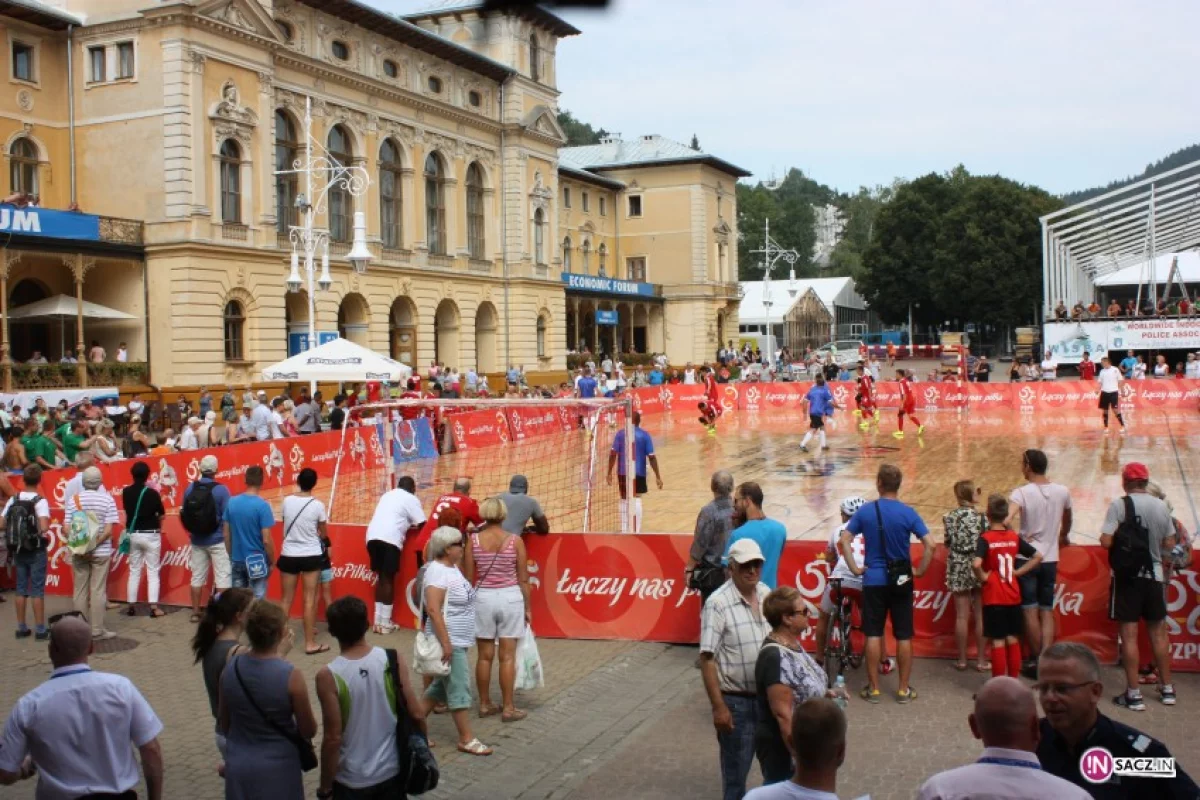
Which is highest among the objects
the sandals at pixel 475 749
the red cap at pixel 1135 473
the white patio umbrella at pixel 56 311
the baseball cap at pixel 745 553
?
the white patio umbrella at pixel 56 311

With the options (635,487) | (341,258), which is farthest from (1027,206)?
(635,487)

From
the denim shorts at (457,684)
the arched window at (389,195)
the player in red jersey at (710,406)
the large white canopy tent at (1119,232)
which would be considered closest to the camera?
the denim shorts at (457,684)

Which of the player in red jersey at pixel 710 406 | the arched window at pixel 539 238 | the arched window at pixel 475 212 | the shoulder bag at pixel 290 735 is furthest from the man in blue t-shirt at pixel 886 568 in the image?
the arched window at pixel 539 238

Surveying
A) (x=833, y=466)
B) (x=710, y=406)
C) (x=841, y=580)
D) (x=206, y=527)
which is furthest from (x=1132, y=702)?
(x=710, y=406)

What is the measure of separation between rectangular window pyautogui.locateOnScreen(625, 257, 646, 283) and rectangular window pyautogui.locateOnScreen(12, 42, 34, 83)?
4598 centimetres

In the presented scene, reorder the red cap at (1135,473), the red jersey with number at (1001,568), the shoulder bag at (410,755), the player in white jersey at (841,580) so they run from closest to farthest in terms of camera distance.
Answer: the shoulder bag at (410,755)
the red cap at (1135,473)
the red jersey with number at (1001,568)
the player in white jersey at (841,580)

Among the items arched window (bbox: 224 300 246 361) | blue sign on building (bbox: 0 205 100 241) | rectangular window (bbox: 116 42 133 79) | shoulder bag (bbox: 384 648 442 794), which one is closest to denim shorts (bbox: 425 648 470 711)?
shoulder bag (bbox: 384 648 442 794)

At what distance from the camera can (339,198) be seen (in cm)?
4444

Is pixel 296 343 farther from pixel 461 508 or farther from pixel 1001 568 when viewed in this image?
pixel 1001 568

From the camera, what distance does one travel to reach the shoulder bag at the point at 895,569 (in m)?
9.12

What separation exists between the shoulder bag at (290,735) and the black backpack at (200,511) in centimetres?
673

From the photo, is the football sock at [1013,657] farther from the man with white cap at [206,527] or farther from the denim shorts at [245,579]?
the man with white cap at [206,527]

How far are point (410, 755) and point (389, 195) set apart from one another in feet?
142

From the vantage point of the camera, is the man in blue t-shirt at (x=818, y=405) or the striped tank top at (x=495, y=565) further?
the man in blue t-shirt at (x=818, y=405)
